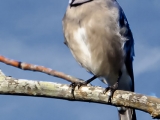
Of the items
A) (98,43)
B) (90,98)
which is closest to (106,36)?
(98,43)

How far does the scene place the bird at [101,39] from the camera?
3.68m

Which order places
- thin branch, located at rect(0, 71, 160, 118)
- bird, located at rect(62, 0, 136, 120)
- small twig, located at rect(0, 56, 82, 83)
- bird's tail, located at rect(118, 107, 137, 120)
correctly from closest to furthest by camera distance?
thin branch, located at rect(0, 71, 160, 118), small twig, located at rect(0, 56, 82, 83), bird, located at rect(62, 0, 136, 120), bird's tail, located at rect(118, 107, 137, 120)

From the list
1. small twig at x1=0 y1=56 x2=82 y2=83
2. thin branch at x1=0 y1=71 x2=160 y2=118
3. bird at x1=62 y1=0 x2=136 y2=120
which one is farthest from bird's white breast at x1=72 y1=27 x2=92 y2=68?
thin branch at x1=0 y1=71 x2=160 y2=118

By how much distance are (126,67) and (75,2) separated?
2.69 ft

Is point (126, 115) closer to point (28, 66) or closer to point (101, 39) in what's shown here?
point (101, 39)

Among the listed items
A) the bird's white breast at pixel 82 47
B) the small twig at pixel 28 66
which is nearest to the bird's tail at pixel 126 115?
the bird's white breast at pixel 82 47

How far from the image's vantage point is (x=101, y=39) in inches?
145

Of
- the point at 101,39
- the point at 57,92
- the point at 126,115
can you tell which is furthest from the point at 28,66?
the point at 126,115

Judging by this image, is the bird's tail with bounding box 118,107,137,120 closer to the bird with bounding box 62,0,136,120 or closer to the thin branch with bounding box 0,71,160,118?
the bird with bounding box 62,0,136,120

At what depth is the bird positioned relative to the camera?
12.1 feet

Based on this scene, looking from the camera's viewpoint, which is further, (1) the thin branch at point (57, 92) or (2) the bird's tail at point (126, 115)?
(2) the bird's tail at point (126, 115)

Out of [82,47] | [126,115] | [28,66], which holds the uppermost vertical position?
[82,47]

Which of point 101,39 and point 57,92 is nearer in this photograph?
point 57,92

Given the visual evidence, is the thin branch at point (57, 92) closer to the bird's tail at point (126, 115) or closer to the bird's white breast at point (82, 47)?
the bird's white breast at point (82, 47)
